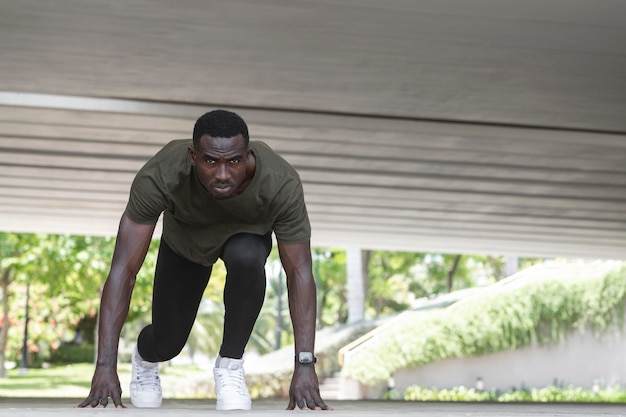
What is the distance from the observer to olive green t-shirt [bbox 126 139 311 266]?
404cm

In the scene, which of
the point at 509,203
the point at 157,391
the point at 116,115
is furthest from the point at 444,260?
the point at 157,391

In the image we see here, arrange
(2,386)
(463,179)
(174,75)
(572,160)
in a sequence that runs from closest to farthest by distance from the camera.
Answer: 1. (174,75)
2. (572,160)
3. (463,179)
4. (2,386)

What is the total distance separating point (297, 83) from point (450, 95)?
1.43 metres

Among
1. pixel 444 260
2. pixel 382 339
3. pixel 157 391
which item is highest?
pixel 444 260

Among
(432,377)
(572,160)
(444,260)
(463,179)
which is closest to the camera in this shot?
(572,160)

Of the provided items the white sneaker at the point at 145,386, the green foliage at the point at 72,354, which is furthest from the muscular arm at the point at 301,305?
the green foliage at the point at 72,354

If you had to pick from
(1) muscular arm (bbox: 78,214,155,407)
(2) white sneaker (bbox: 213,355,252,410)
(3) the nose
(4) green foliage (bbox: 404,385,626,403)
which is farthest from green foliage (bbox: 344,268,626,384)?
(3) the nose

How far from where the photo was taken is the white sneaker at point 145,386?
16.5 feet

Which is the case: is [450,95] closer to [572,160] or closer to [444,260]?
[572,160]

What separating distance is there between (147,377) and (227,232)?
117 centimetres

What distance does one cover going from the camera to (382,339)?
23766mm

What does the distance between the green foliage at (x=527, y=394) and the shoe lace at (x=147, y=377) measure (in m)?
18.2

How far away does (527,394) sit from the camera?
22.9 metres

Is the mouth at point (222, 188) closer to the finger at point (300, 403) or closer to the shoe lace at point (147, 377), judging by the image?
the finger at point (300, 403)
